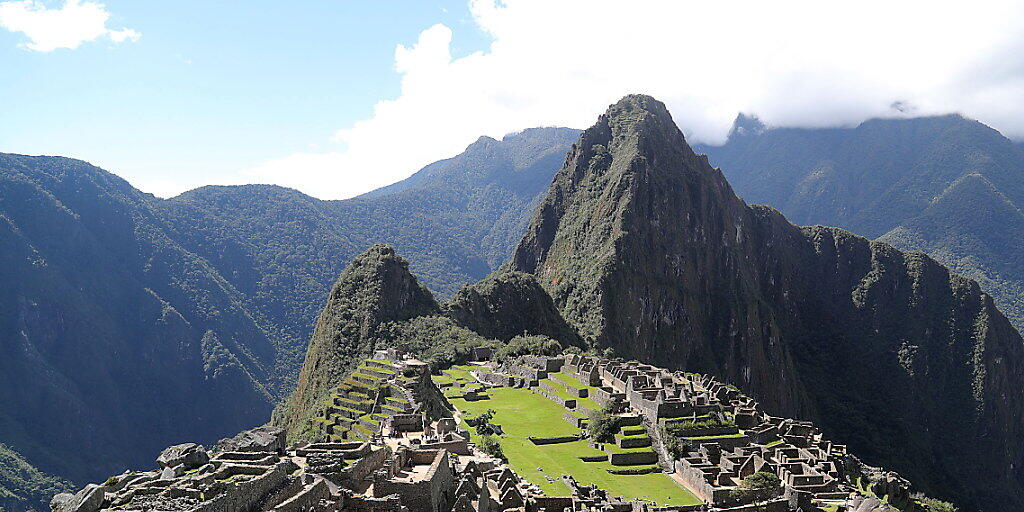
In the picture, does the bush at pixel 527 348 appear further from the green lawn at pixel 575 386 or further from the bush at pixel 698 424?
the bush at pixel 698 424

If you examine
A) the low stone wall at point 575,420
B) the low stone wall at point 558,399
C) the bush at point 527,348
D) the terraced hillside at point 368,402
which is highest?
the terraced hillside at point 368,402

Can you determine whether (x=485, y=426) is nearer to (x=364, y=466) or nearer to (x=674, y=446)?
(x=674, y=446)

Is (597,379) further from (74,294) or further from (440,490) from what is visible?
(74,294)

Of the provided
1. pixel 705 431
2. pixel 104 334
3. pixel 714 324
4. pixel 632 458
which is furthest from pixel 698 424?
pixel 714 324

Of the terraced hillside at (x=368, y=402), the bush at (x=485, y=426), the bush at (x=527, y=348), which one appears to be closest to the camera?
the terraced hillside at (x=368, y=402)

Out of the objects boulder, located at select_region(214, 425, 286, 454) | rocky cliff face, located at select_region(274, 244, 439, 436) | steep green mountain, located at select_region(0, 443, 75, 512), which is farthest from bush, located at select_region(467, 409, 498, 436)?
steep green mountain, located at select_region(0, 443, 75, 512)

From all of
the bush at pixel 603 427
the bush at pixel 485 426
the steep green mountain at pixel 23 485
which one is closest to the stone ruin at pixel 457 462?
the bush at pixel 603 427

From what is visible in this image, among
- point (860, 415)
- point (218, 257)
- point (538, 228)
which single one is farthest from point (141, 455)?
point (860, 415)

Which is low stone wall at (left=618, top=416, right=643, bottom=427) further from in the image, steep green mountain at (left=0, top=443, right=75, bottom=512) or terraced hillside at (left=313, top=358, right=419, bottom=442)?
steep green mountain at (left=0, top=443, right=75, bottom=512)
